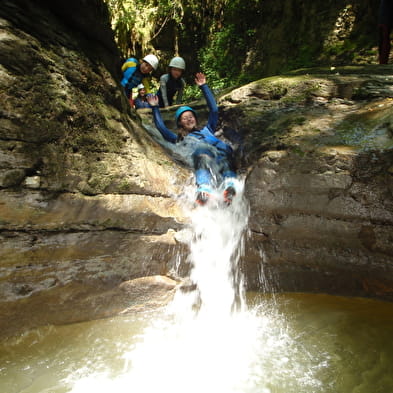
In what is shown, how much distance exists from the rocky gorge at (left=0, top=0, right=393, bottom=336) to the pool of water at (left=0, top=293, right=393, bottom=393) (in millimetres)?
235

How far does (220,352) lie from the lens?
220 centimetres

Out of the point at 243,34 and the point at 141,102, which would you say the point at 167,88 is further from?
the point at 243,34

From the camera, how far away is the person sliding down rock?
3.41m

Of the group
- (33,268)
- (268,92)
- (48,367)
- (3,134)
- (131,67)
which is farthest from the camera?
(131,67)

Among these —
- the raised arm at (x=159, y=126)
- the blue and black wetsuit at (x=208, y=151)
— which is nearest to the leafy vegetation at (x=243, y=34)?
the blue and black wetsuit at (x=208, y=151)

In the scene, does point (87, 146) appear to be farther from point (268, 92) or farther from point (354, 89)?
point (354, 89)

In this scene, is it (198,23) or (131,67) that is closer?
(131,67)

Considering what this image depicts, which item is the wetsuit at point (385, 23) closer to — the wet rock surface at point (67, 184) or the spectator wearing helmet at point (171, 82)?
the spectator wearing helmet at point (171, 82)

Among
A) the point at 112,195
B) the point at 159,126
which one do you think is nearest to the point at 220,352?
the point at 112,195

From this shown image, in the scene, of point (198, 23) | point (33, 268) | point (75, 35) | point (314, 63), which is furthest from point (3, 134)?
point (198, 23)

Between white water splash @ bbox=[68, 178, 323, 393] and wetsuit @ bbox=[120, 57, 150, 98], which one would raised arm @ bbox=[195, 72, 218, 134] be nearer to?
white water splash @ bbox=[68, 178, 323, 393]

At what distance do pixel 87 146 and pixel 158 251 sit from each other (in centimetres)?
122

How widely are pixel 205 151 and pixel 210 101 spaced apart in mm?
1015

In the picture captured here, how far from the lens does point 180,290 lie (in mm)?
2955
